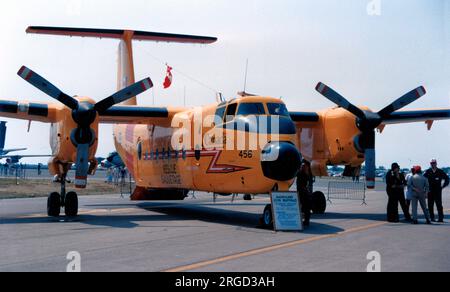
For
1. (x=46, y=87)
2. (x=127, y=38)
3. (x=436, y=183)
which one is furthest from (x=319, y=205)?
(x=127, y=38)

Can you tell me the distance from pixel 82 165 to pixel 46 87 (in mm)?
2628

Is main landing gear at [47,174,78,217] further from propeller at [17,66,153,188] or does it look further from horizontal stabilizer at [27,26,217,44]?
horizontal stabilizer at [27,26,217,44]

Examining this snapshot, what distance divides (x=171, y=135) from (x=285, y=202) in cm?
584

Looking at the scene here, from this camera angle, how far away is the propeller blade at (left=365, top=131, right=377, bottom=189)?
1584cm

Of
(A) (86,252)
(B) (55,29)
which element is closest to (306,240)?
(A) (86,252)

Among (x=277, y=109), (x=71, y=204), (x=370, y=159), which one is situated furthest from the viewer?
(x=370, y=159)

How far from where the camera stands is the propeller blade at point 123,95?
15.0 metres

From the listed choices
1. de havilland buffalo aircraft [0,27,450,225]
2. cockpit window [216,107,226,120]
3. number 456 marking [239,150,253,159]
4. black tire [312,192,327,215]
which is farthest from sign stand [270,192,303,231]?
black tire [312,192,327,215]

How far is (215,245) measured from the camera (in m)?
9.48

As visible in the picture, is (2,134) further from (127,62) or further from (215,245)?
(215,245)

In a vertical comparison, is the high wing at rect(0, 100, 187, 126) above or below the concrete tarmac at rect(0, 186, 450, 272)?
above

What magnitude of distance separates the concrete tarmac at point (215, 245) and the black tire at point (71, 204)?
1049mm

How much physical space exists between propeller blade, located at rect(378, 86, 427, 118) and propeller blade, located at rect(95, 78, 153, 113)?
767cm

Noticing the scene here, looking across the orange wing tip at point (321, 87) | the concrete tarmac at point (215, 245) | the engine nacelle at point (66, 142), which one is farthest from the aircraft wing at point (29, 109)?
the orange wing tip at point (321, 87)
